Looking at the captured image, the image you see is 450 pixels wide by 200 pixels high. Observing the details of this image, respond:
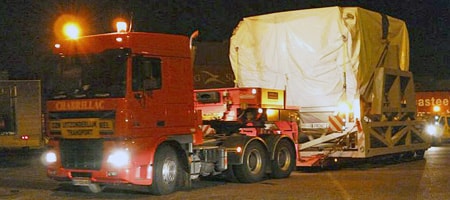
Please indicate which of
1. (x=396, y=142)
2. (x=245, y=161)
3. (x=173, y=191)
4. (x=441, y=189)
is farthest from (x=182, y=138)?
(x=396, y=142)

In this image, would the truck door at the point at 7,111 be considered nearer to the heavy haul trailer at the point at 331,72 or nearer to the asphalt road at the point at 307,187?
the asphalt road at the point at 307,187

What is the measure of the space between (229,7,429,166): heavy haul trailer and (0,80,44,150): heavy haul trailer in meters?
9.98

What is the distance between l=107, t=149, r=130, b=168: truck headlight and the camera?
12378mm

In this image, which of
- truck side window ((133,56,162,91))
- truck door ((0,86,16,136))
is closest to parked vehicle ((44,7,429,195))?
truck side window ((133,56,162,91))

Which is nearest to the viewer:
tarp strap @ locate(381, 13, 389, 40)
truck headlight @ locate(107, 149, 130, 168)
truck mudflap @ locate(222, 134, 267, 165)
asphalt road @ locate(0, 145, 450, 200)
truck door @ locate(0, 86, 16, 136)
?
truck headlight @ locate(107, 149, 130, 168)

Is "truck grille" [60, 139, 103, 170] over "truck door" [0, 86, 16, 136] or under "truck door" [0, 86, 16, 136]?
under

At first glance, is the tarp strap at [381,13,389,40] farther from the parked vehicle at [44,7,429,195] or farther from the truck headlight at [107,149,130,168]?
the truck headlight at [107,149,130,168]

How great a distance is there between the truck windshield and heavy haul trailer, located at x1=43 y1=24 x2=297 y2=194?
0.02m

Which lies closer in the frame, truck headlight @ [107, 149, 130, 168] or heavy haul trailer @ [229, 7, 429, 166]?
truck headlight @ [107, 149, 130, 168]

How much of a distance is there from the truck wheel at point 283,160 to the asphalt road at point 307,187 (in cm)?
26

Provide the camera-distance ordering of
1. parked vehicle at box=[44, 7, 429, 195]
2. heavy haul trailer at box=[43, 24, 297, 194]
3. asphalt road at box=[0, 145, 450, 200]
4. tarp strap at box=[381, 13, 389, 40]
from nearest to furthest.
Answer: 1. heavy haul trailer at box=[43, 24, 297, 194]
2. parked vehicle at box=[44, 7, 429, 195]
3. asphalt road at box=[0, 145, 450, 200]
4. tarp strap at box=[381, 13, 389, 40]

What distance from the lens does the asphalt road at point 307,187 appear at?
42.5 ft

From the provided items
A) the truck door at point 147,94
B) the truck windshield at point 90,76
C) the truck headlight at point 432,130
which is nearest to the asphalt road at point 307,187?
the truck door at point 147,94

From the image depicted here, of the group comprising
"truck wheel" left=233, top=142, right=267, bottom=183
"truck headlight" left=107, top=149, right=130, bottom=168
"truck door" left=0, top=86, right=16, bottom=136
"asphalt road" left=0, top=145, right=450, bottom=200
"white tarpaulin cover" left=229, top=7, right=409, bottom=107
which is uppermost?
"white tarpaulin cover" left=229, top=7, right=409, bottom=107
